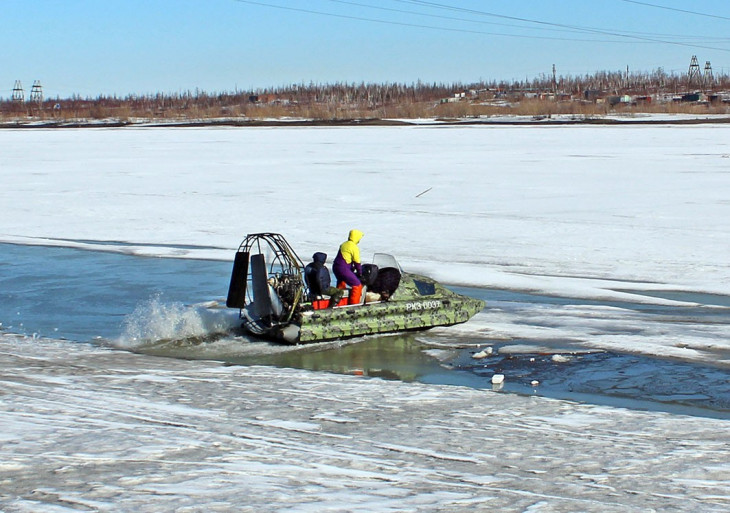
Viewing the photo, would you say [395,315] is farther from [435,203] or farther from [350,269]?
[435,203]

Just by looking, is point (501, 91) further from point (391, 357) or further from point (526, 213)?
point (391, 357)

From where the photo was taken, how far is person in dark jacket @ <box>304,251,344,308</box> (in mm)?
10648


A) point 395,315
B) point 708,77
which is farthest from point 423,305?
point 708,77

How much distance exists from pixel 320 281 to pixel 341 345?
77cm

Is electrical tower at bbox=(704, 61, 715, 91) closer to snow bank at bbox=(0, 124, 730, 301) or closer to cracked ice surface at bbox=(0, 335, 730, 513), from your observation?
snow bank at bbox=(0, 124, 730, 301)

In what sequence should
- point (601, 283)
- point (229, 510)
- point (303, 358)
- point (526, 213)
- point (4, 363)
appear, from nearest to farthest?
point (229, 510)
point (4, 363)
point (303, 358)
point (601, 283)
point (526, 213)

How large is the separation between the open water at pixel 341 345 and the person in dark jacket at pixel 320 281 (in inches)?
22.5

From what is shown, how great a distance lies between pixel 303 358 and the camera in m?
10.2

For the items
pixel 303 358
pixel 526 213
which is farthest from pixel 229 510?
pixel 526 213

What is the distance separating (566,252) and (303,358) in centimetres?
739

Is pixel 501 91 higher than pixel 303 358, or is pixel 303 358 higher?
pixel 501 91

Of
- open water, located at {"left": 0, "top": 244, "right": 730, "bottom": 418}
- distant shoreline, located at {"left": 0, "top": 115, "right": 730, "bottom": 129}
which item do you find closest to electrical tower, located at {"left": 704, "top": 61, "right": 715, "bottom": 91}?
distant shoreline, located at {"left": 0, "top": 115, "right": 730, "bottom": 129}

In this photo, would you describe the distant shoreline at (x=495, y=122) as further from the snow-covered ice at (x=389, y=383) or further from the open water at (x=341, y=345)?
the open water at (x=341, y=345)

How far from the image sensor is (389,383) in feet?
29.3
